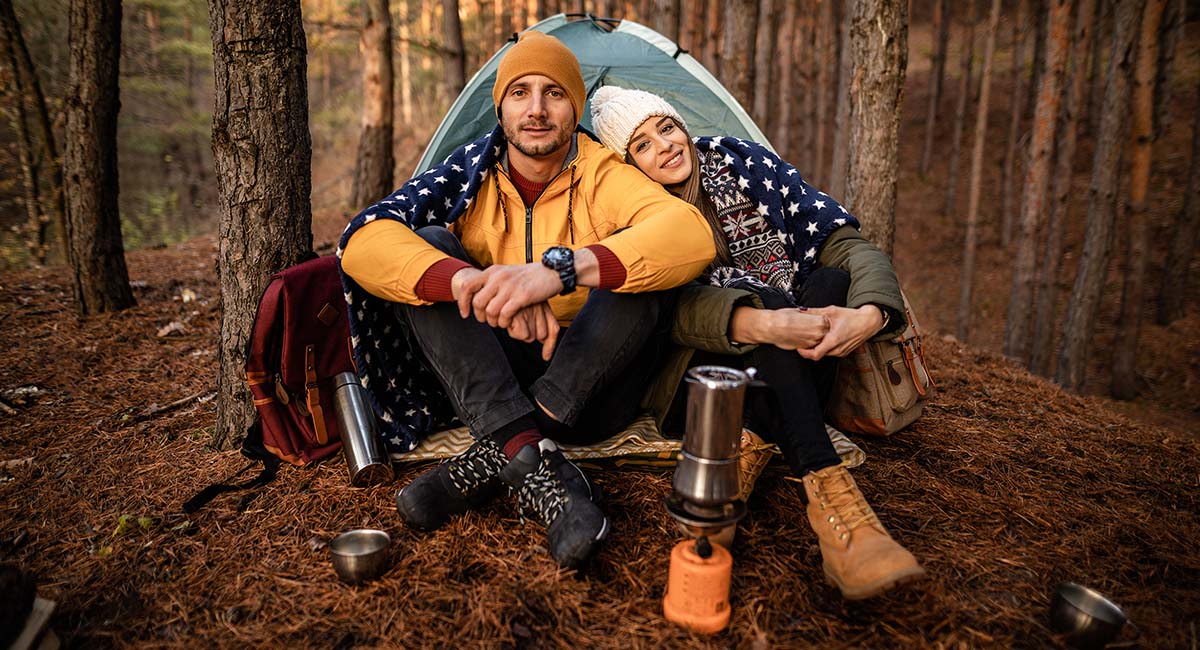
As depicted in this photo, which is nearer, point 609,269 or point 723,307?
point 609,269

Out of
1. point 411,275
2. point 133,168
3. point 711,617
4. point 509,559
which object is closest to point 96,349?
point 411,275

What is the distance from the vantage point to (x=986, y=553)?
197cm

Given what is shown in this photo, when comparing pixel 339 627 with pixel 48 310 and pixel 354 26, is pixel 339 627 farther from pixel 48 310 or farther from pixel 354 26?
pixel 354 26

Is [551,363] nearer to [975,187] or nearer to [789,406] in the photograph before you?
[789,406]

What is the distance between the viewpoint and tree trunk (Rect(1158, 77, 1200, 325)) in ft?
27.9

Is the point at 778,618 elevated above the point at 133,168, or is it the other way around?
the point at 133,168

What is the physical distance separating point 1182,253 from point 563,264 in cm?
1105

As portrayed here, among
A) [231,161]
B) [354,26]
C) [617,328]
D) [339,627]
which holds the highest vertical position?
[354,26]

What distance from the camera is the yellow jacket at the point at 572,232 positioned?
2051 millimetres

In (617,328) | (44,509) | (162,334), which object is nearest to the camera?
(617,328)

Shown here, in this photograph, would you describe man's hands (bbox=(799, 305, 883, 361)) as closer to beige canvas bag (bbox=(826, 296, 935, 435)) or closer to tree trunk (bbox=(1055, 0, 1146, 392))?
beige canvas bag (bbox=(826, 296, 935, 435))

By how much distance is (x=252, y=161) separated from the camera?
8.26 ft

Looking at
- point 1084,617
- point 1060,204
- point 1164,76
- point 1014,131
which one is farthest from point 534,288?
point 1014,131

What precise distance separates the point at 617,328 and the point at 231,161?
1.71 meters
